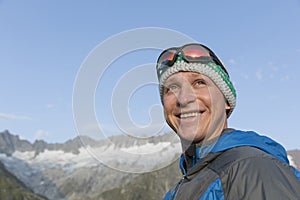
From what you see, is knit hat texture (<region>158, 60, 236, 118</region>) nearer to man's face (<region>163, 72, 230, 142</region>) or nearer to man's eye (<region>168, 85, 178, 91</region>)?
man's face (<region>163, 72, 230, 142</region>)

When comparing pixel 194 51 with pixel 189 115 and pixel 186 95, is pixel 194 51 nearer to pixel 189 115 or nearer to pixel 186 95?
pixel 186 95

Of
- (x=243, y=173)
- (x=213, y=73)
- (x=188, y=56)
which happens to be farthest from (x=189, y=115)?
(x=243, y=173)

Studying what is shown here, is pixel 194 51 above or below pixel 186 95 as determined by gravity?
above

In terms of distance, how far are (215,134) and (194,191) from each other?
955mm

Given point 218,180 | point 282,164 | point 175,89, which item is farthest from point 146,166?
point 282,164

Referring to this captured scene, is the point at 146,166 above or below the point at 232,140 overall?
below

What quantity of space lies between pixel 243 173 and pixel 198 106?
143 cm

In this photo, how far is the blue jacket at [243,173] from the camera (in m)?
2.58

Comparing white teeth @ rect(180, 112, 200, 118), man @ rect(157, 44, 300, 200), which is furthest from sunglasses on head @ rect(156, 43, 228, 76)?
white teeth @ rect(180, 112, 200, 118)

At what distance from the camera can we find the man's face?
401cm

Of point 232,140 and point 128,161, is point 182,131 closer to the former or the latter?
point 232,140

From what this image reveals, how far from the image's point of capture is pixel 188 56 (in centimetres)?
421

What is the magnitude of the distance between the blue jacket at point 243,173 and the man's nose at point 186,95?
72cm

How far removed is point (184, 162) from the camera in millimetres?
4742
